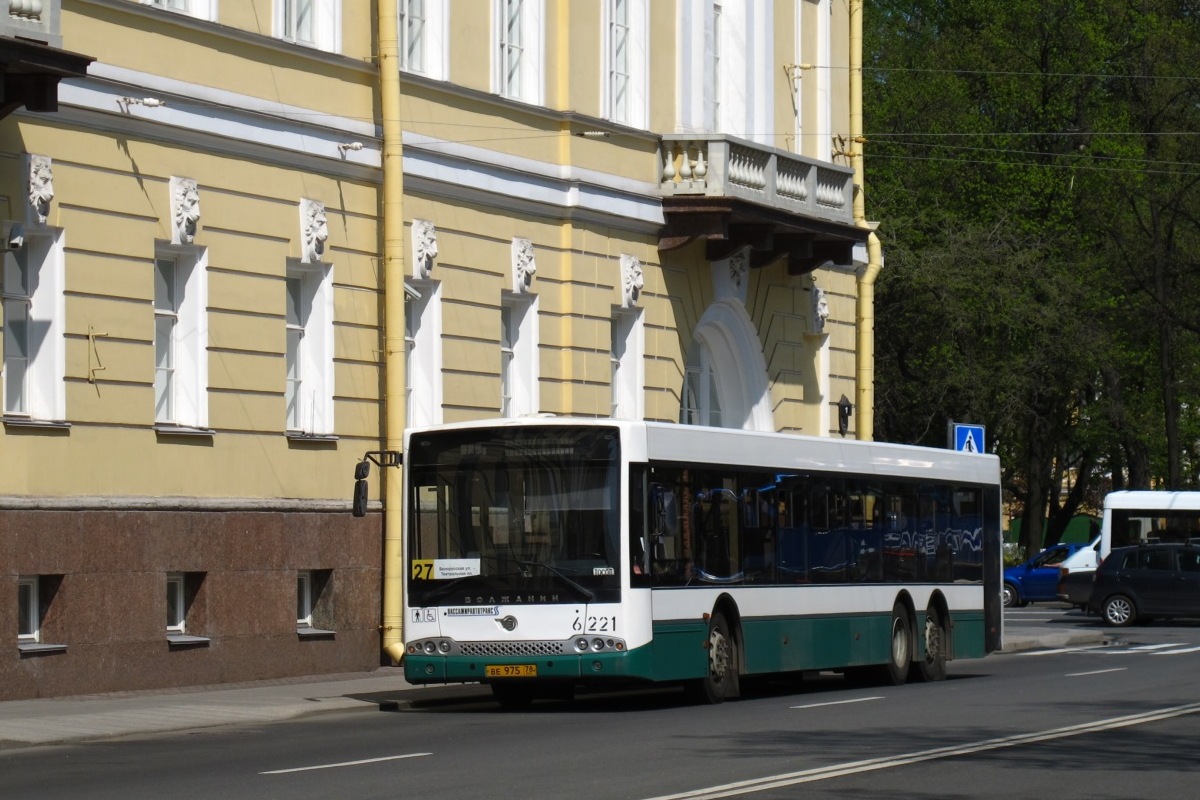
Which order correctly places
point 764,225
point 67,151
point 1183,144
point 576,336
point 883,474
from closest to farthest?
1. point 67,151
2. point 883,474
3. point 576,336
4. point 764,225
5. point 1183,144

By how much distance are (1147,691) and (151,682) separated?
9260 millimetres

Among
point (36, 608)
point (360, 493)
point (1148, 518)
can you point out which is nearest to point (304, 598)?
point (36, 608)

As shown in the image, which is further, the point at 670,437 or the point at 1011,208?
the point at 1011,208

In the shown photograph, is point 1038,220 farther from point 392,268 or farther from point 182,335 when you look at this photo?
point 182,335

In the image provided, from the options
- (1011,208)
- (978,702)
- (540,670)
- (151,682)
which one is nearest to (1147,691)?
(978,702)

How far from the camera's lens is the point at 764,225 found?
3178 cm

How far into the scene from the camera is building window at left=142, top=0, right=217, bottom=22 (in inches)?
902

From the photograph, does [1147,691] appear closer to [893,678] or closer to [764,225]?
[893,678]

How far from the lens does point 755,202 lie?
31.2m

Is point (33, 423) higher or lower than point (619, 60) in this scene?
lower

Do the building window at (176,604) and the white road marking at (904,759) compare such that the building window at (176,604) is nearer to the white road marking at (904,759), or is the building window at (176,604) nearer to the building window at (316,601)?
the building window at (316,601)

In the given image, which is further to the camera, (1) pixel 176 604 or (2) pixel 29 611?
(1) pixel 176 604

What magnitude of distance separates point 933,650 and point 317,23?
9.47m

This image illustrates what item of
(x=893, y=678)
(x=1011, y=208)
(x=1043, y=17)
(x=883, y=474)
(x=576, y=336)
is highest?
(x=1043, y=17)
